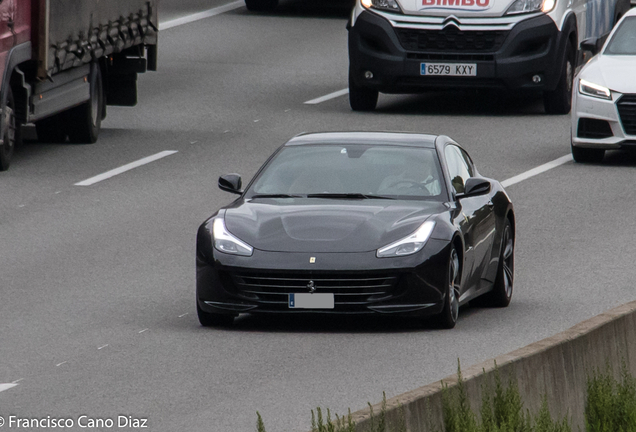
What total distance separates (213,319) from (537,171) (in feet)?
29.9

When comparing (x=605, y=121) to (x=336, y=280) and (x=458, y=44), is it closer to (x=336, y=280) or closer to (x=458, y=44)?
(x=458, y=44)

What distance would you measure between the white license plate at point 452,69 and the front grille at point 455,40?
0.20 m

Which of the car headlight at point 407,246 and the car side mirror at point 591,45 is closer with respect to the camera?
the car headlight at point 407,246

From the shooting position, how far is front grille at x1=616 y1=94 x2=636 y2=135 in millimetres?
20031

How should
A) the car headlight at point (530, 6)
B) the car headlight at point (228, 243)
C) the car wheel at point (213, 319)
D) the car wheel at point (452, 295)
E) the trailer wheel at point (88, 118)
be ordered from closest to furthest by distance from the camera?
the car headlight at point (228, 243), the car wheel at point (452, 295), the car wheel at point (213, 319), the trailer wheel at point (88, 118), the car headlight at point (530, 6)

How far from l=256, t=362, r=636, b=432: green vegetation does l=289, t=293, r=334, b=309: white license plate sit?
2.31 metres

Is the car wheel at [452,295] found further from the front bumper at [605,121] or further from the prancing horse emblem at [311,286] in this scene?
the front bumper at [605,121]

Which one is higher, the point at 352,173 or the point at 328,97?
the point at 352,173

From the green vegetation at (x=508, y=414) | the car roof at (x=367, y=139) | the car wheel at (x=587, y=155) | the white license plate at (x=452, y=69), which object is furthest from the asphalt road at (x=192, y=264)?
the car roof at (x=367, y=139)

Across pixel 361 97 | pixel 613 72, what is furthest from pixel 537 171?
pixel 361 97

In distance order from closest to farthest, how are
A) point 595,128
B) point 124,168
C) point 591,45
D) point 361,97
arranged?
1. point 124,168
2. point 595,128
3. point 591,45
4. point 361,97

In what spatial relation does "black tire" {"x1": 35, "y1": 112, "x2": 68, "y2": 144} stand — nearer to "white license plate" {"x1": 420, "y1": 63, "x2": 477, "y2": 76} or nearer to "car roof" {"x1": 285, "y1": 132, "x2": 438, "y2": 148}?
"white license plate" {"x1": 420, "y1": 63, "x2": 477, "y2": 76}

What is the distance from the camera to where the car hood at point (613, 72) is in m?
20.1

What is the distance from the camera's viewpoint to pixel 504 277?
12.9 metres
